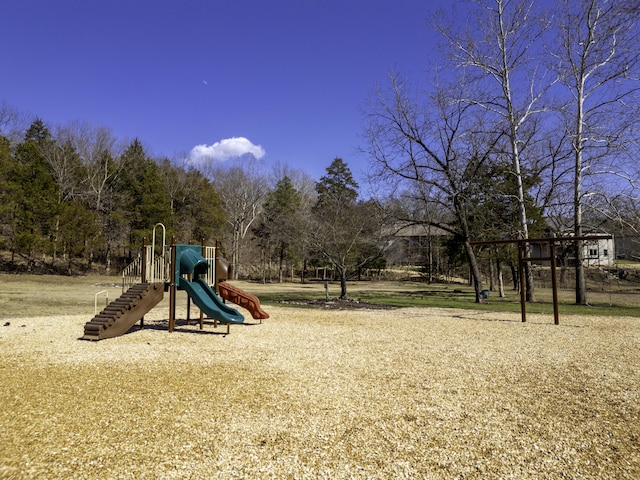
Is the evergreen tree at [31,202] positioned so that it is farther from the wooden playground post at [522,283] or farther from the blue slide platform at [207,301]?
the wooden playground post at [522,283]

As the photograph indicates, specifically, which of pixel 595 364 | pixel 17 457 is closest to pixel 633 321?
pixel 595 364

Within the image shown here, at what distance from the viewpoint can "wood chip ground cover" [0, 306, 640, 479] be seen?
313 centimetres

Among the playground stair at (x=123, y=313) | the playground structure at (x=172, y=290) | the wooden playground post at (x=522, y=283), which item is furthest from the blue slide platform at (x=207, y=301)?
the wooden playground post at (x=522, y=283)

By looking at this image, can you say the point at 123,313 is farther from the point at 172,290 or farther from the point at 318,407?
the point at 318,407

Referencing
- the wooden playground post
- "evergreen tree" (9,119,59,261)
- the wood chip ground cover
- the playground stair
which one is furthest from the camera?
"evergreen tree" (9,119,59,261)

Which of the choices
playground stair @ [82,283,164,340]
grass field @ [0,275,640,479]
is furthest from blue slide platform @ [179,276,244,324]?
playground stair @ [82,283,164,340]

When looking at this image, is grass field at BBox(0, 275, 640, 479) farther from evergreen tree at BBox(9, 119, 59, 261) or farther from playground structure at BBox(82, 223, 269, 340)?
evergreen tree at BBox(9, 119, 59, 261)

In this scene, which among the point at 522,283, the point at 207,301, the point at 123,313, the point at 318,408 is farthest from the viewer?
the point at 522,283

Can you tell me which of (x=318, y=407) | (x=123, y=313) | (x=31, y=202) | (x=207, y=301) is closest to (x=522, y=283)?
(x=207, y=301)

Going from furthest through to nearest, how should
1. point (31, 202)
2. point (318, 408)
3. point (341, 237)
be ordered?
point (31, 202) < point (341, 237) < point (318, 408)

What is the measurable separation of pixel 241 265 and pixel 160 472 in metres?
41.1

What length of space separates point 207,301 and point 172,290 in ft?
2.88

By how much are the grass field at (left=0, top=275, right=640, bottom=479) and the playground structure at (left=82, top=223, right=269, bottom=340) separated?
444 mm

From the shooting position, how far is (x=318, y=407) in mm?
4430
